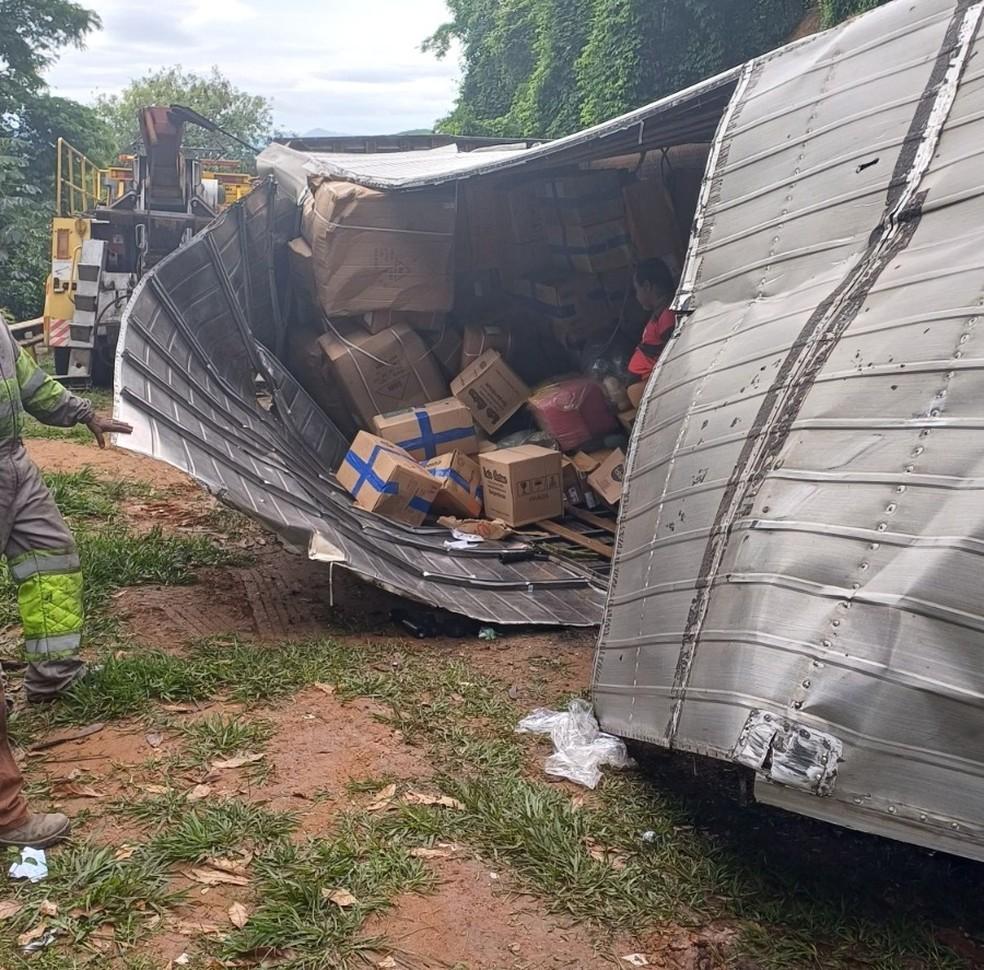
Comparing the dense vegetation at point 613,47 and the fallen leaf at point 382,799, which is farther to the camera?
the dense vegetation at point 613,47

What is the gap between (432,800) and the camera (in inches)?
125

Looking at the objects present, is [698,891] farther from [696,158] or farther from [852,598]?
[696,158]

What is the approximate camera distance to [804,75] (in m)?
3.84

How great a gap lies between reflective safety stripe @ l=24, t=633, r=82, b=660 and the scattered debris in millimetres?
1040

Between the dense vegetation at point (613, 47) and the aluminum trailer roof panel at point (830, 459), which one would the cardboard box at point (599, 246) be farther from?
the dense vegetation at point (613, 47)

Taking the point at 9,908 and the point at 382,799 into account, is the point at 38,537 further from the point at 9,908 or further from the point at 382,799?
the point at 382,799

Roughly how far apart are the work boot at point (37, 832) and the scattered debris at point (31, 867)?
0.04 meters

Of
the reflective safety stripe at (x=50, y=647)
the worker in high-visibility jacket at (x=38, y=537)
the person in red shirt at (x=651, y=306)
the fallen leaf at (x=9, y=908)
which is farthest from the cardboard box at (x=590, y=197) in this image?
the fallen leaf at (x=9, y=908)

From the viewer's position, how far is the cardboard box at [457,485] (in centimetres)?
596

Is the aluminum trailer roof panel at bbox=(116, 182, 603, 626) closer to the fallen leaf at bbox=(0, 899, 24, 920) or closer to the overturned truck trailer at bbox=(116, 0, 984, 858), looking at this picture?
the overturned truck trailer at bbox=(116, 0, 984, 858)

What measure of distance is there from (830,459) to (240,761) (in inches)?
85.3

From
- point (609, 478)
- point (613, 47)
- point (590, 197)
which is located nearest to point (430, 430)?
point (609, 478)

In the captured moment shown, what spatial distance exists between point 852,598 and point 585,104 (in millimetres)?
16767

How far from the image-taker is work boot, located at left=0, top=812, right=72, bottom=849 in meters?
2.79
